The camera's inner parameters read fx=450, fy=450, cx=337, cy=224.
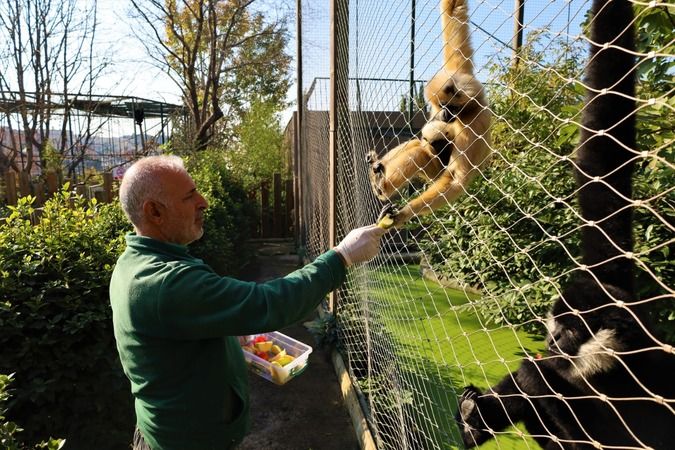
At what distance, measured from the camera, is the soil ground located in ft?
12.1

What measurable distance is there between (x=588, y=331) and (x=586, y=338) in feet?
0.12

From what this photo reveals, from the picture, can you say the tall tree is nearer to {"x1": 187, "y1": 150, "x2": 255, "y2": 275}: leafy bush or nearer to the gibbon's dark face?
{"x1": 187, "y1": 150, "x2": 255, "y2": 275}: leafy bush

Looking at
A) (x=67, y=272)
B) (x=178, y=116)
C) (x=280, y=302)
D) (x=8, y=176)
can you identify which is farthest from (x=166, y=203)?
(x=178, y=116)

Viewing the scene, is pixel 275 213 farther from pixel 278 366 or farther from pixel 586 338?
pixel 586 338

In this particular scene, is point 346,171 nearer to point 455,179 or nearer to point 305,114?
point 455,179

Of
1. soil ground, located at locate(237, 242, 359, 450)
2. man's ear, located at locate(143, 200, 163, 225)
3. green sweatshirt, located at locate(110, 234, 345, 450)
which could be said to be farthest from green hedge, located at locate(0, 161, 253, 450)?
man's ear, located at locate(143, 200, 163, 225)

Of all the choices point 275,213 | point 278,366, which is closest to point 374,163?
point 278,366

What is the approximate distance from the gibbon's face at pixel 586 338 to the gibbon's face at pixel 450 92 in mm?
1380

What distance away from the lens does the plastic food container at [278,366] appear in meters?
3.33

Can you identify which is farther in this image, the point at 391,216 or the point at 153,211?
the point at 391,216

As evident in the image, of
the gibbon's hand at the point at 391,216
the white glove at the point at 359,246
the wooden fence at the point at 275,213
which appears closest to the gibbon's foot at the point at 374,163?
Result: the gibbon's hand at the point at 391,216

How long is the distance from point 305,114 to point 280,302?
640cm

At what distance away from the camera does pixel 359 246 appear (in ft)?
6.38

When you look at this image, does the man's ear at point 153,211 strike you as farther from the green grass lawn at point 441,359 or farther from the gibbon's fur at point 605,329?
the green grass lawn at point 441,359
